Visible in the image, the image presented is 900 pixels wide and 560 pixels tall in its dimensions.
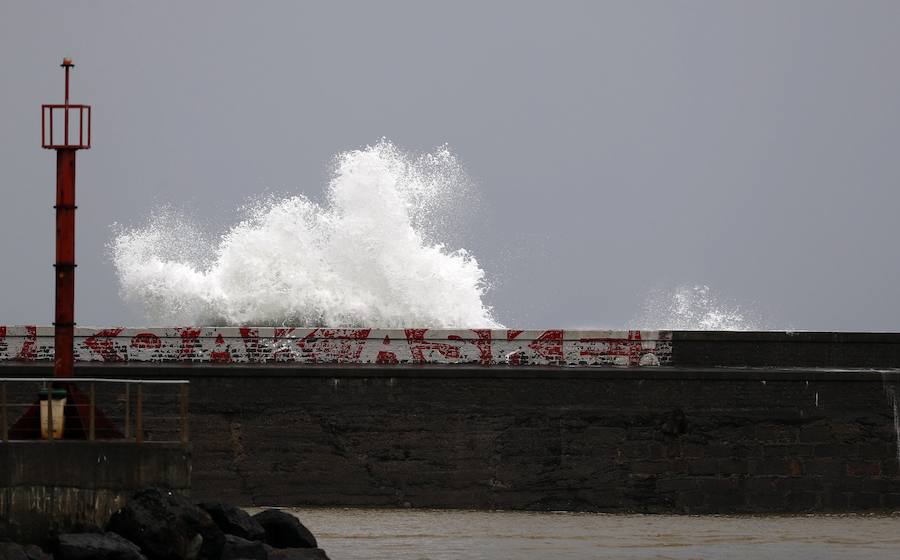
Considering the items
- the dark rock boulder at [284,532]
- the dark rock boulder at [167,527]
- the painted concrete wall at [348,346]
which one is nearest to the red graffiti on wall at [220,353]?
the painted concrete wall at [348,346]

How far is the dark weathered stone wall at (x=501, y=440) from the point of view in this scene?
19.3 metres

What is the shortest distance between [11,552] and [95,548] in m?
0.74

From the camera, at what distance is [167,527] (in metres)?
14.3

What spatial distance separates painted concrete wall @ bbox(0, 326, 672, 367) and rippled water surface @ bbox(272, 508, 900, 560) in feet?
5.85

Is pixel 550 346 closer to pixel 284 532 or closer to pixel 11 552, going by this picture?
pixel 284 532

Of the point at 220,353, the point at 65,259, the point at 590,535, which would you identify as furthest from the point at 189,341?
the point at 590,535

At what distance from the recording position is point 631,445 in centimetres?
1941

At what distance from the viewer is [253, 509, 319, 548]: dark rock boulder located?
51.0 feet

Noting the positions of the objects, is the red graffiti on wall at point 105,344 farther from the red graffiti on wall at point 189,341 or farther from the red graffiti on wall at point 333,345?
the red graffiti on wall at point 333,345

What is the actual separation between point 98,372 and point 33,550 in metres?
5.90

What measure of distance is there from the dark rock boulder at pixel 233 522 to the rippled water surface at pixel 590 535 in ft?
2.69

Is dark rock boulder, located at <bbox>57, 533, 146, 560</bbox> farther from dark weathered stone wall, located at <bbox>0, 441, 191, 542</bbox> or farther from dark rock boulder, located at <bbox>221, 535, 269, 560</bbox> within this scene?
dark rock boulder, located at <bbox>221, 535, 269, 560</bbox>

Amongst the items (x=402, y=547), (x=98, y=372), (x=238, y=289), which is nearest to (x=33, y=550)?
(x=402, y=547)

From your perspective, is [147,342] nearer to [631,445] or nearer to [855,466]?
[631,445]
